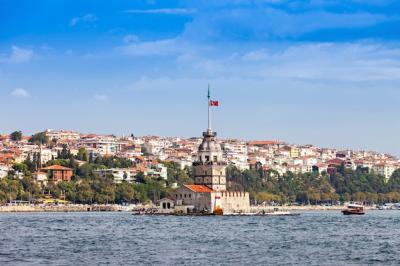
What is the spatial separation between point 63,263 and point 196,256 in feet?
21.1

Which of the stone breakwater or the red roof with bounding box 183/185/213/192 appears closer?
the red roof with bounding box 183/185/213/192

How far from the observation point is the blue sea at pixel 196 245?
46188 millimetres

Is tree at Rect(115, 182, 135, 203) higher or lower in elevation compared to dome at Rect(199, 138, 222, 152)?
lower

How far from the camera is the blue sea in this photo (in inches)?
1818

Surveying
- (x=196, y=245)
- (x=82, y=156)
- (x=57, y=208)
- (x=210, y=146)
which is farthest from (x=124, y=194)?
(x=196, y=245)

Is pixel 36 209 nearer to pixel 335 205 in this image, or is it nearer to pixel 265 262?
pixel 335 205

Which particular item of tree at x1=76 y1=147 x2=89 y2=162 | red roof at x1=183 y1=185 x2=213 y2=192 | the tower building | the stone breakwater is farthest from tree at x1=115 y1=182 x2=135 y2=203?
red roof at x1=183 y1=185 x2=213 y2=192

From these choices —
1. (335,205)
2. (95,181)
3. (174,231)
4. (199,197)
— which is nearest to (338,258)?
(174,231)

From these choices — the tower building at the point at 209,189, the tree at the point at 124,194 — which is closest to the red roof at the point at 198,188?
the tower building at the point at 209,189

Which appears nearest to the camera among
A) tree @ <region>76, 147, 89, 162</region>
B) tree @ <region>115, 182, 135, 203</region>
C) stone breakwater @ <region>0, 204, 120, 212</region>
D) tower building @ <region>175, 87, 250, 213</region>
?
tower building @ <region>175, 87, 250, 213</region>

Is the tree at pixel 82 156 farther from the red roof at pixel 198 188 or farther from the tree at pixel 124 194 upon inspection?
the red roof at pixel 198 188

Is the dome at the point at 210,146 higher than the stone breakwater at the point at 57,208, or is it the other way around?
the dome at the point at 210,146

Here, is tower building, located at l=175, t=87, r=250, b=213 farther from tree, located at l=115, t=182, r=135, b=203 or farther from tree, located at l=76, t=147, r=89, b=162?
tree, located at l=76, t=147, r=89, b=162

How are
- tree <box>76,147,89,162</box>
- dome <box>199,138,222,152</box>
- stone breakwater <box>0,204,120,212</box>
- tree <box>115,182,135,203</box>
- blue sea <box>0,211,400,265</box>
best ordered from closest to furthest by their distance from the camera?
blue sea <box>0,211,400,265</box>, dome <box>199,138,222,152</box>, stone breakwater <box>0,204,120,212</box>, tree <box>115,182,135,203</box>, tree <box>76,147,89,162</box>
